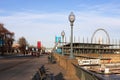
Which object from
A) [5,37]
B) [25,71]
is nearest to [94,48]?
[5,37]

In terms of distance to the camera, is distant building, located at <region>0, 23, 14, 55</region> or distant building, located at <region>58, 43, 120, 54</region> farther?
distant building, located at <region>0, 23, 14, 55</region>

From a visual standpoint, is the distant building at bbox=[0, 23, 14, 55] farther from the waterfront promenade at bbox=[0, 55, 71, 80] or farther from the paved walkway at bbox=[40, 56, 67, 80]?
the paved walkway at bbox=[40, 56, 67, 80]

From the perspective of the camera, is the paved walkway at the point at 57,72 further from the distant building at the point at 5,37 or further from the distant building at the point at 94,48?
the distant building at the point at 5,37

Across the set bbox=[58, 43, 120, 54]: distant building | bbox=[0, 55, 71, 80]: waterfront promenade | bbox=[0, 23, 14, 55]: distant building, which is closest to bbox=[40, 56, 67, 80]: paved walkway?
bbox=[0, 55, 71, 80]: waterfront promenade

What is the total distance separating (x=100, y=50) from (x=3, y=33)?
130ft

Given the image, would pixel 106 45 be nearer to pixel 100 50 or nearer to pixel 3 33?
pixel 100 50

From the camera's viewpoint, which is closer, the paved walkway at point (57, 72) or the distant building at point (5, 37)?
the paved walkway at point (57, 72)

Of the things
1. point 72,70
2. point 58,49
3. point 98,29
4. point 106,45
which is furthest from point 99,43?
point 72,70

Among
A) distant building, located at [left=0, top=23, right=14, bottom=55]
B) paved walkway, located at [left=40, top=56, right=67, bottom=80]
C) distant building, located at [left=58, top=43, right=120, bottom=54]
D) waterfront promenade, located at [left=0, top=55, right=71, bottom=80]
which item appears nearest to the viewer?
paved walkway, located at [left=40, top=56, right=67, bottom=80]

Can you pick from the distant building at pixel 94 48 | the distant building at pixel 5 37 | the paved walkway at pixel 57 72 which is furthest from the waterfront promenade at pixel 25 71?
the distant building at pixel 5 37

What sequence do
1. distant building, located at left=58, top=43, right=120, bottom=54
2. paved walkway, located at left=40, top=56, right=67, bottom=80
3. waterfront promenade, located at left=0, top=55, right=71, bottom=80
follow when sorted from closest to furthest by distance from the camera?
paved walkway, located at left=40, top=56, right=67, bottom=80, waterfront promenade, located at left=0, top=55, right=71, bottom=80, distant building, located at left=58, top=43, right=120, bottom=54

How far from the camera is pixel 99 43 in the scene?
144 metres

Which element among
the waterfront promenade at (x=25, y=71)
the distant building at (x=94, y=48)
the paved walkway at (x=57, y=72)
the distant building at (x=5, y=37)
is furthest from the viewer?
the distant building at (x=5, y=37)

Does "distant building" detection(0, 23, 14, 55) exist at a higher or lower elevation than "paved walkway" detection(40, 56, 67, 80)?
higher
